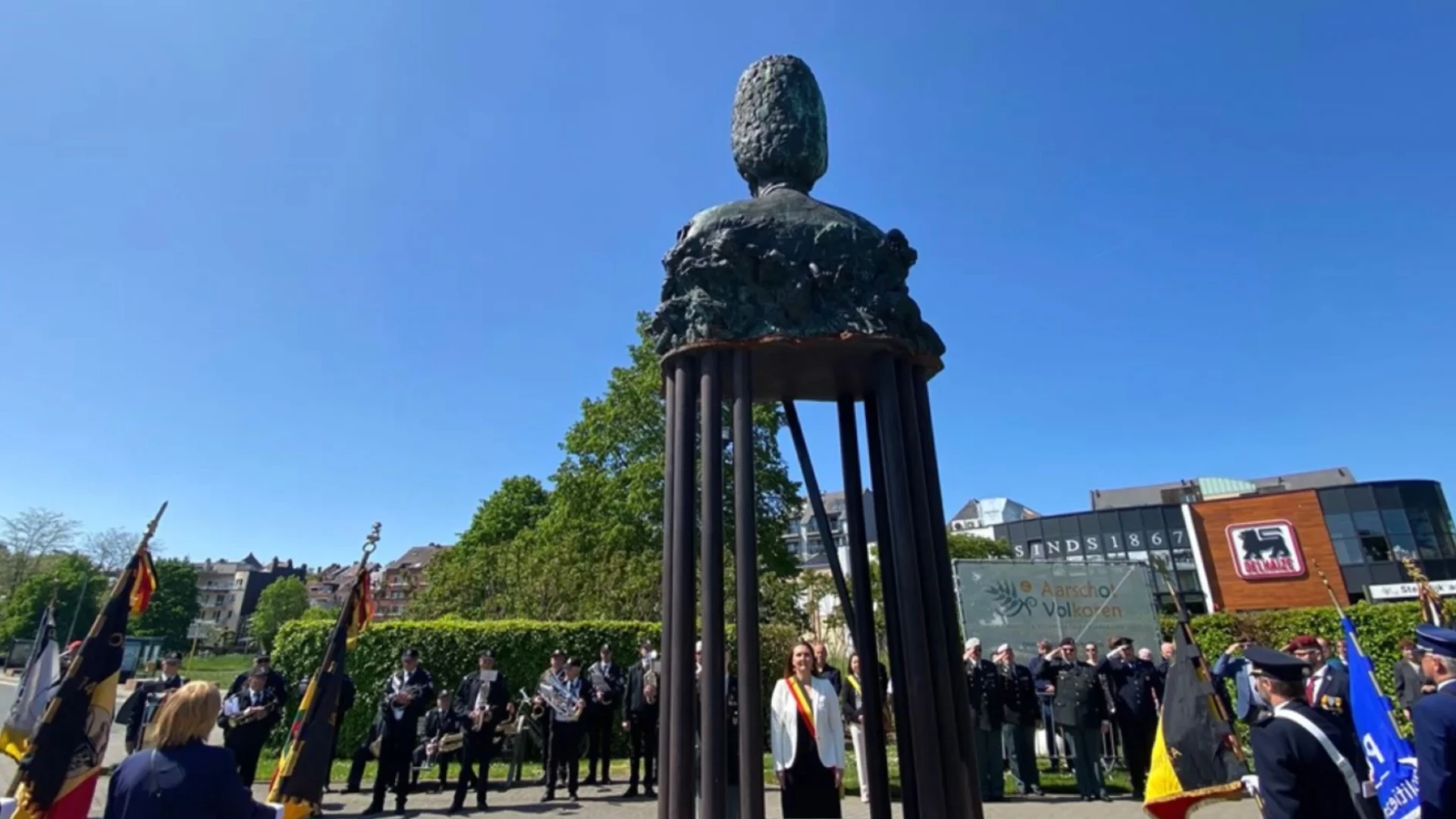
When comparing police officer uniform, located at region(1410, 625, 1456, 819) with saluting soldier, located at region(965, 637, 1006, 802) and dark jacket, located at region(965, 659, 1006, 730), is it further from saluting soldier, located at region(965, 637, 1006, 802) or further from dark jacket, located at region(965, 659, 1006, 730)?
dark jacket, located at region(965, 659, 1006, 730)

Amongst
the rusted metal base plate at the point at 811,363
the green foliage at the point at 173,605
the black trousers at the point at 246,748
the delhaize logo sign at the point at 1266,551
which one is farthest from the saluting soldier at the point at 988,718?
the green foliage at the point at 173,605

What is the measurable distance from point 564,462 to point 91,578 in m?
46.7

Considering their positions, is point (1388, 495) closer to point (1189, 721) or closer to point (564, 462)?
point (564, 462)

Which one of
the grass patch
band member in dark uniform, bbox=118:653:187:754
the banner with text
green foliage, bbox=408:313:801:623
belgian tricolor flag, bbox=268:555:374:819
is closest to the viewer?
belgian tricolor flag, bbox=268:555:374:819

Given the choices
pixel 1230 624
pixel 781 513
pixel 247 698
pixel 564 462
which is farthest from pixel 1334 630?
pixel 564 462

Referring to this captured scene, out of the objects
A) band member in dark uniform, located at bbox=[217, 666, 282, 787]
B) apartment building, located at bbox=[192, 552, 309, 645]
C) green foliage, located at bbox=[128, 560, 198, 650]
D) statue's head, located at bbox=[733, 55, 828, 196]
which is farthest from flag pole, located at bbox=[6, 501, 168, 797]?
apartment building, located at bbox=[192, 552, 309, 645]

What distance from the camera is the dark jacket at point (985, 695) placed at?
9.86 m

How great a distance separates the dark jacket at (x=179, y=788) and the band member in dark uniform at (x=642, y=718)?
723 centimetres

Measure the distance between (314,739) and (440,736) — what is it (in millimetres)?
4637

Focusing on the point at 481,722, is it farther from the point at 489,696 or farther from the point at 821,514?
the point at 821,514

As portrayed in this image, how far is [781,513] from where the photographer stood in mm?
23156

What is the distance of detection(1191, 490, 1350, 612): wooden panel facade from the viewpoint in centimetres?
3603

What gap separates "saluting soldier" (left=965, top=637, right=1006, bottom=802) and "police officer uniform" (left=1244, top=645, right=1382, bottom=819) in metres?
6.26

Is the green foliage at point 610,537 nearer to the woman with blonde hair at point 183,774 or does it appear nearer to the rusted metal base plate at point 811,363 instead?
the rusted metal base plate at point 811,363
